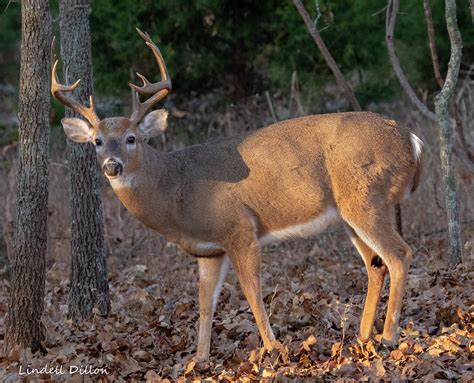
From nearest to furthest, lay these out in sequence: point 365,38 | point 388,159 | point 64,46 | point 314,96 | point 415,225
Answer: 1. point 388,159
2. point 64,46
3. point 415,225
4. point 365,38
5. point 314,96

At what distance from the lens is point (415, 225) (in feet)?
40.9

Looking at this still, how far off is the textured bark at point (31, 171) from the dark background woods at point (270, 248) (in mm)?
428

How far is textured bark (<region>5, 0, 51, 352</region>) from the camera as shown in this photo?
318 inches

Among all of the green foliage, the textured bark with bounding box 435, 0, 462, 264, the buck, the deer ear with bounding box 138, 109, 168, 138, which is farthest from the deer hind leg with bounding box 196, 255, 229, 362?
the green foliage

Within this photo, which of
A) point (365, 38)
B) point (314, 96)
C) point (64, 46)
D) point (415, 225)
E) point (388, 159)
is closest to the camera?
point (388, 159)

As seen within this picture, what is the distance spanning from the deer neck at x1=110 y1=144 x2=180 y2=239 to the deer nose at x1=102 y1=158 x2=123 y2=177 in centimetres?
36

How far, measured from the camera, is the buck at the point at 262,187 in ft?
25.5

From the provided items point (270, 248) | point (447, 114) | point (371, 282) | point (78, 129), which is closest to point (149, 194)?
point (78, 129)

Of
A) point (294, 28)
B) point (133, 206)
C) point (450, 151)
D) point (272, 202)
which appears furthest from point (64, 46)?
point (294, 28)

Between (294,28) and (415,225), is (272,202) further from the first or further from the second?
(294,28)

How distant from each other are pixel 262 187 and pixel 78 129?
65.2 inches

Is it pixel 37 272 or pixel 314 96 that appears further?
pixel 314 96

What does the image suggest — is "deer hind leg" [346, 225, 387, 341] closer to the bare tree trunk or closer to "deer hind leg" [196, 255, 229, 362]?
"deer hind leg" [196, 255, 229, 362]

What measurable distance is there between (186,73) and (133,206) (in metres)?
8.15
